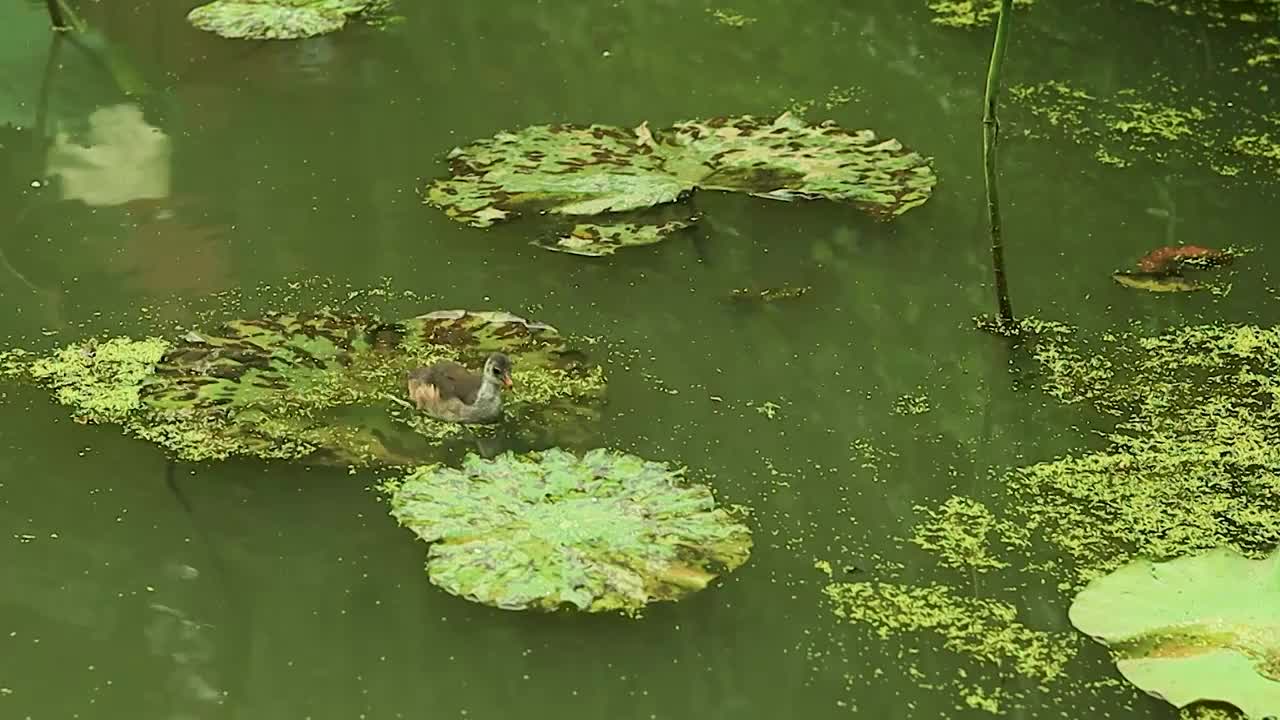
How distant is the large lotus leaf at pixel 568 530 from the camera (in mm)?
2234

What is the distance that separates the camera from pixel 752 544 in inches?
96.8

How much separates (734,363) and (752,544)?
0.58 m

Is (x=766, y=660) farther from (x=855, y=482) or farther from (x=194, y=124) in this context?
(x=194, y=124)

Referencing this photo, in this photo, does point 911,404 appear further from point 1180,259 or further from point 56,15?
point 56,15

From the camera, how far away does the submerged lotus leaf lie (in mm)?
3254

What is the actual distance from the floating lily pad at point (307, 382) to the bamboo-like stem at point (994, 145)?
2.57 feet

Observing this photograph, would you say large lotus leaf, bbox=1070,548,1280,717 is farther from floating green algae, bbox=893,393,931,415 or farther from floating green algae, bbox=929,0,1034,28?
floating green algae, bbox=929,0,1034,28


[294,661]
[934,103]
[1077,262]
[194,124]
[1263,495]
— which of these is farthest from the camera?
[934,103]

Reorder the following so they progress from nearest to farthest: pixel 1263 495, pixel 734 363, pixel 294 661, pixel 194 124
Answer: pixel 294 661 < pixel 1263 495 < pixel 734 363 < pixel 194 124

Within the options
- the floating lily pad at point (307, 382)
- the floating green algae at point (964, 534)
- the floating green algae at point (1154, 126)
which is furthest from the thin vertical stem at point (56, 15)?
the floating green algae at point (964, 534)

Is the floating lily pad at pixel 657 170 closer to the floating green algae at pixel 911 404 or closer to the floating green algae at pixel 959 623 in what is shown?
the floating green algae at pixel 911 404

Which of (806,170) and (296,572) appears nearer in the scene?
(296,572)

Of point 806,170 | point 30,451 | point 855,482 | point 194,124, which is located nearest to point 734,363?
point 855,482

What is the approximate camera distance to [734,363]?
117 inches
